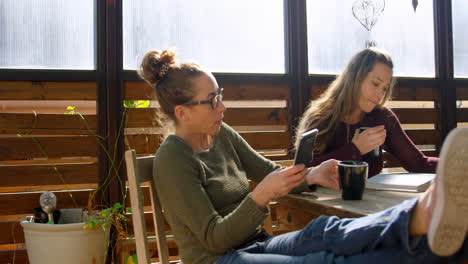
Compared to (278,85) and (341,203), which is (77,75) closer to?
(278,85)

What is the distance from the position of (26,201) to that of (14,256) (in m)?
0.32

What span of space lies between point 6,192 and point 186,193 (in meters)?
1.69

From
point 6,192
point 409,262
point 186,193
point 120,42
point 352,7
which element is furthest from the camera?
point 352,7

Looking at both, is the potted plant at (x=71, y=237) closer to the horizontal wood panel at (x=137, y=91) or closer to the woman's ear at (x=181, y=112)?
the horizontal wood panel at (x=137, y=91)

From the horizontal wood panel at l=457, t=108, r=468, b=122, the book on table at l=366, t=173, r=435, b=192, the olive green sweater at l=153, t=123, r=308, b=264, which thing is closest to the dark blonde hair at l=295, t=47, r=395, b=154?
the book on table at l=366, t=173, r=435, b=192

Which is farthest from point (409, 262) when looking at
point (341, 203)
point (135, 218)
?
point (135, 218)

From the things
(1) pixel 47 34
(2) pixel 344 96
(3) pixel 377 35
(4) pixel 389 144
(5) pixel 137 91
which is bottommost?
(4) pixel 389 144

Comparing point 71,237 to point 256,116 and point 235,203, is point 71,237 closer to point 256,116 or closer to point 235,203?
point 235,203

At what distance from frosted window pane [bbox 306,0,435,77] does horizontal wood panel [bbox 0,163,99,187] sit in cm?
176

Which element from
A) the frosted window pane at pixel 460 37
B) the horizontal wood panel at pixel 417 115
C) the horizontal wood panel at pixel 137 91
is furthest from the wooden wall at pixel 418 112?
the horizontal wood panel at pixel 137 91

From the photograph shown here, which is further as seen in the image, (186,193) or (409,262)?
(186,193)

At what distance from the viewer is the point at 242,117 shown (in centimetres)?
286

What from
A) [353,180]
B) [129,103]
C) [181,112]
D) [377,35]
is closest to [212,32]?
[129,103]

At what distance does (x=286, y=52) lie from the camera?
304 centimetres
